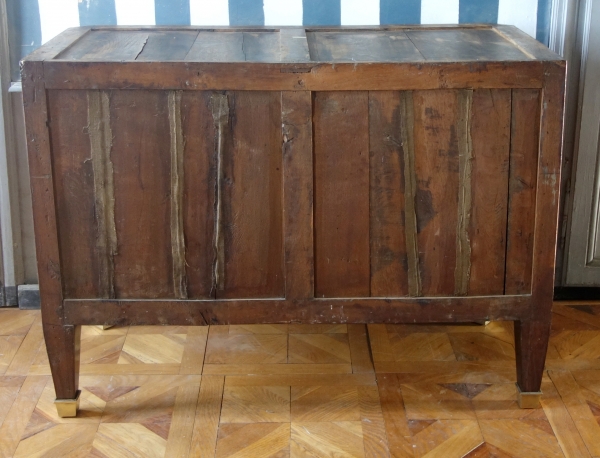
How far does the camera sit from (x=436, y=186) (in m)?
1.68

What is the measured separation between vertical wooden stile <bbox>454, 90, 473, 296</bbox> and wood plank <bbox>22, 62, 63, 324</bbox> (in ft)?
2.78

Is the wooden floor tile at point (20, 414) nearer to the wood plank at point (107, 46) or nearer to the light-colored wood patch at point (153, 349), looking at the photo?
the light-colored wood patch at point (153, 349)

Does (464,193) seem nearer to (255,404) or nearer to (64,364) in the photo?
(255,404)

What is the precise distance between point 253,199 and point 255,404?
51 cm

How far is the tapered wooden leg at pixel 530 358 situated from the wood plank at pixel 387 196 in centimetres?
29


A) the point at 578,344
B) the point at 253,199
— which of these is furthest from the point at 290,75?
the point at 578,344

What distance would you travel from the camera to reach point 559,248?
233 centimetres

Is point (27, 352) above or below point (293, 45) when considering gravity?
below

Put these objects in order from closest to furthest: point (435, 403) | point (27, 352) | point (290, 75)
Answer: point (290, 75) → point (435, 403) → point (27, 352)

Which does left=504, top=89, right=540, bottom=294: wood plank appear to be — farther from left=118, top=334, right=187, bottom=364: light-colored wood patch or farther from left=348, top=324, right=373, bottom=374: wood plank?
left=118, top=334, right=187, bottom=364: light-colored wood patch

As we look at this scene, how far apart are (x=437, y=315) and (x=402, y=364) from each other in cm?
32

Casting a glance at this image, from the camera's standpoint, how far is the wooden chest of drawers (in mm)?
1606

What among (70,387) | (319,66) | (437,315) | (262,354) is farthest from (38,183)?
(437,315)

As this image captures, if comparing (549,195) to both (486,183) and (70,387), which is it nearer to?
(486,183)
